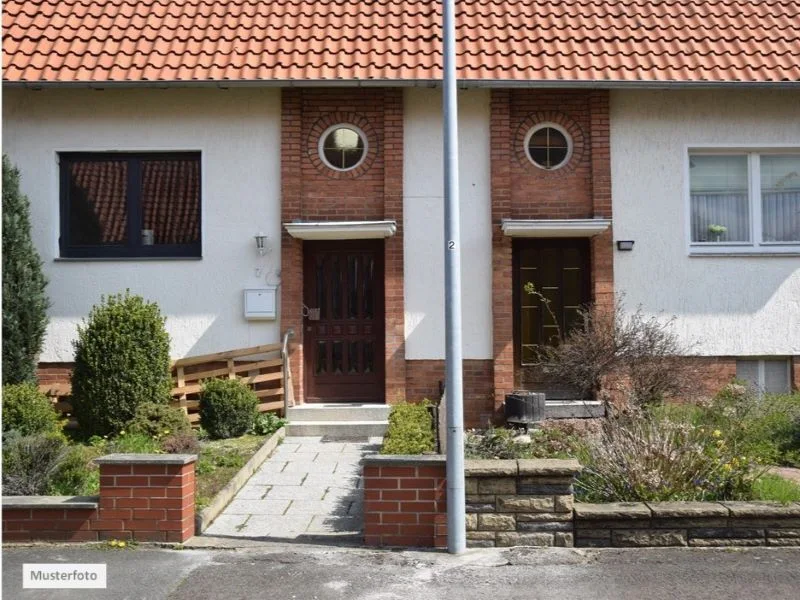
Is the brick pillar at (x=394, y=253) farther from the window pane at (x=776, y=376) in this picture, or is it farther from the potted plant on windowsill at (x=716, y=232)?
the window pane at (x=776, y=376)

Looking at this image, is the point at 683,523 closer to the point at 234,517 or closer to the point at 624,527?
the point at 624,527

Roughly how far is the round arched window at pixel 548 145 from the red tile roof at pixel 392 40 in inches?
29.5

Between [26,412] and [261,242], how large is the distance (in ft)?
11.3

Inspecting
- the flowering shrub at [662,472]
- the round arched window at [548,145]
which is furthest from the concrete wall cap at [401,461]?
the round arched window at [548,145]

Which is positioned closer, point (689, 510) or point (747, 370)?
point (689, 510)

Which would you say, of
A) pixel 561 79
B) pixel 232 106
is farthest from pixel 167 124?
pixel 561 79

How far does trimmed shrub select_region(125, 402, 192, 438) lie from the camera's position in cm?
841

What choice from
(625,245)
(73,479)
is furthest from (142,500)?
(625,245)

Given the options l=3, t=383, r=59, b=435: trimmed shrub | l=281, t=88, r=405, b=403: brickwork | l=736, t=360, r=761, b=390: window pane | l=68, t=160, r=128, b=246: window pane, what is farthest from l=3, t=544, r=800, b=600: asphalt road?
l=68, t=160, r=128, b=246: window pane

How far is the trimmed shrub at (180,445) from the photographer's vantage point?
7.66 m

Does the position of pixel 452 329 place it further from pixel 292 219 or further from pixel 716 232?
pixel 716 232

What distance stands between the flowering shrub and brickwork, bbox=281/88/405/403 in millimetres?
4453

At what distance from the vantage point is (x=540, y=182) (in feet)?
34.2

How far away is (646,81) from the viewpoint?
9.91m
